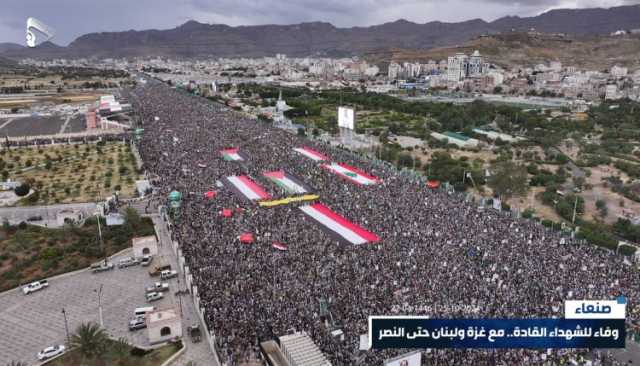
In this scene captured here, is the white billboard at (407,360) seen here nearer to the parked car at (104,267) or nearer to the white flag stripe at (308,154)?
the parked car at (104,267)

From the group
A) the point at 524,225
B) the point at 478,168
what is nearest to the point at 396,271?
the point at 524,225

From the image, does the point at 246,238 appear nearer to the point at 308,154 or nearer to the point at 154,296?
the point at 154,296

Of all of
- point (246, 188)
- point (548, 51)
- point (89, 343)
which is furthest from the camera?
point (548, 51)

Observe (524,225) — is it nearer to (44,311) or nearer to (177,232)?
(177,232)

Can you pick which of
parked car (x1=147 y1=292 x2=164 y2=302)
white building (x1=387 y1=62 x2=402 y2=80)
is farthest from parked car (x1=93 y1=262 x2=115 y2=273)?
white building (x1=387 y1=62 x2=402 y2=80)

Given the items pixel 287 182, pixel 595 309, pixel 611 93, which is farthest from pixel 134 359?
pixel 611 93
